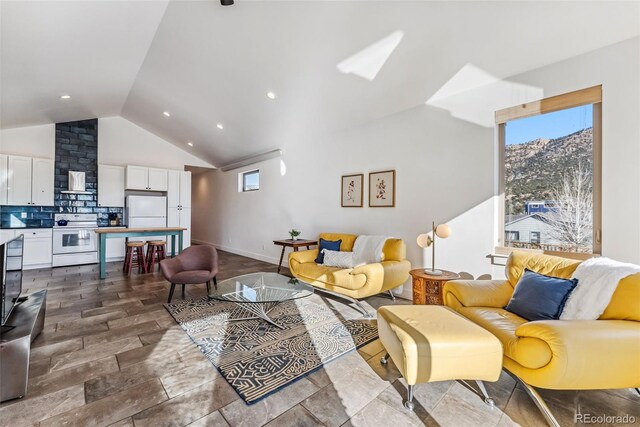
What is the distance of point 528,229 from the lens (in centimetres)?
290

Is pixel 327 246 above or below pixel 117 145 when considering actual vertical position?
below

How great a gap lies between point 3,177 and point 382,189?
6973 mm

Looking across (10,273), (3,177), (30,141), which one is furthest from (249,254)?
(30,141)

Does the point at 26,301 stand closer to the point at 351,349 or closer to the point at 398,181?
the point at 351,349

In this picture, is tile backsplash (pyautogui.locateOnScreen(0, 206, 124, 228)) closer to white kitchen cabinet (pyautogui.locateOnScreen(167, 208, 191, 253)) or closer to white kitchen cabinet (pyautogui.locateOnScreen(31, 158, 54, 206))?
white kitchen cabinet (pyautogui.locateOnScreen(31, 158, 54, 206))

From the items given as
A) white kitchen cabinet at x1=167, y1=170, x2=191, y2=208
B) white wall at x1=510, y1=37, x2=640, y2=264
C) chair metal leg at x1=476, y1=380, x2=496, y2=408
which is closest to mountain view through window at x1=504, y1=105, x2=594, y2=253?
white wall at x1=510, y1=37, x2=640, y2=264

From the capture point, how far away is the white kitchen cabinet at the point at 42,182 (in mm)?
5359

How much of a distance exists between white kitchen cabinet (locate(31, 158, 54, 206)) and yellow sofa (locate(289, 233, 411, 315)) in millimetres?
5483

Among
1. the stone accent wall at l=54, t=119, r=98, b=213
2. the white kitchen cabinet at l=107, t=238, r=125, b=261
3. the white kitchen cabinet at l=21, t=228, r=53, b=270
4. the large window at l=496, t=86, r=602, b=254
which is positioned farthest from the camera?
the white kitchen cabinet at l=107, t=238, r=125, b=261

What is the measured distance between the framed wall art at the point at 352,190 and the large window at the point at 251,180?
2831 millimetres

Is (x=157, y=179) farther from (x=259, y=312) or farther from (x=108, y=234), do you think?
(x=259, y=312)

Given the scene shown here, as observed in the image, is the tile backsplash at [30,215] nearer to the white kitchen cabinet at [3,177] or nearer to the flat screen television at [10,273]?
the white kitchen cabinet at [3,177]

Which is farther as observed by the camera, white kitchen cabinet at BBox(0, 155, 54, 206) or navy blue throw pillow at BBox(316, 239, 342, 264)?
white kitchen cabinet at BBox(0, 155, 54, 206)

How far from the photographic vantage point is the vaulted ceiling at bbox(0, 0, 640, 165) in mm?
2354
